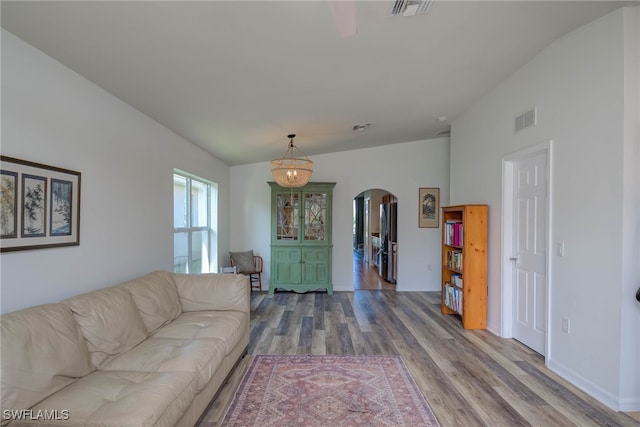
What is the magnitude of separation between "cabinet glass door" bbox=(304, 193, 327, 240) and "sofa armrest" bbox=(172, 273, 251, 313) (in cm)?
264

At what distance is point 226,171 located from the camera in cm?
581

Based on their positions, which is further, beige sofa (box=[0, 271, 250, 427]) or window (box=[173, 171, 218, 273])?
window (box=[173, 171, 218, 273])

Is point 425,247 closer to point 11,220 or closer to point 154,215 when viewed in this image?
point 154,215

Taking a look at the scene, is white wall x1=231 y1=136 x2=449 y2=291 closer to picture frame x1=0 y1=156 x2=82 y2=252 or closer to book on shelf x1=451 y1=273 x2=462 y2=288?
book on shelf x1=451 y1=273 x2=462 y2=288

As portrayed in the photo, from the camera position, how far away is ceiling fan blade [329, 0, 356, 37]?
1791mm

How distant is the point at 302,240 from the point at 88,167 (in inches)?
143

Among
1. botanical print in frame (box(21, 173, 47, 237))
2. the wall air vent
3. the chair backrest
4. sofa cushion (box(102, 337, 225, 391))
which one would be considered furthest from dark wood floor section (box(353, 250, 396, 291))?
botanical print in frame (box(21, 173, 47, 237))

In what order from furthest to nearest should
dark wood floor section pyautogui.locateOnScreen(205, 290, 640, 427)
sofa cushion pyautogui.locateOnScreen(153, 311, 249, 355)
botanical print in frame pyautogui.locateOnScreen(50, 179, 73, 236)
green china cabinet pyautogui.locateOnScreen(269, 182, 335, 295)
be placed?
green china cabinet pyautogui.locateOnScreen(269, 182, 335, 295) < sofa cushion pyautogui.locateOnScreen(153, 311, 249, 355) < dark wood floor section pyautogui.locateOnScreen(205, 290, 640, 427) < botanical print in frame pyautogui.locateOnScreen(50, 179, 73, 236)

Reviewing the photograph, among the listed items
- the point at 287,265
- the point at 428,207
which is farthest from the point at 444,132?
the point at 287,265

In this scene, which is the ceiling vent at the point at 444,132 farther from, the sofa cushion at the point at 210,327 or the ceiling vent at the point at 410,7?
the sofa cushion at the point at 210,327

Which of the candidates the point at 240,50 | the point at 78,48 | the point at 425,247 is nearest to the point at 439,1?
the point at 240,50

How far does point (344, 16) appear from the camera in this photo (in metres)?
1.91

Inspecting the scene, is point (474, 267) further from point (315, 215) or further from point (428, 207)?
point (315, 215)

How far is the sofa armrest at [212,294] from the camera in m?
2.96
